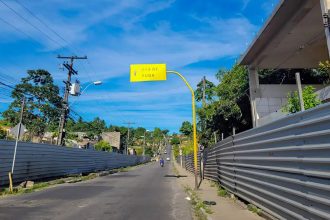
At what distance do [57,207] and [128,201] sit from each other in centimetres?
253

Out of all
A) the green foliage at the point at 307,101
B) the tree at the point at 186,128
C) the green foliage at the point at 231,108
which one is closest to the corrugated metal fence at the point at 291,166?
the green foliage at the point at 307,101

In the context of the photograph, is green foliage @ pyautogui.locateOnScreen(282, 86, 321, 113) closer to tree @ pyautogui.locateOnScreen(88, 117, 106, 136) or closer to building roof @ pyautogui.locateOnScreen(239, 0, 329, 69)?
building roof @ pyautogui.locateOnScreen(239, 0, 329, 69)

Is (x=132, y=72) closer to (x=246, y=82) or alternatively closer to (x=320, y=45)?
(x=320, y=45)

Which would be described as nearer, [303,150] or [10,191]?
[303,150]

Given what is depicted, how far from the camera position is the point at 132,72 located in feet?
56.1

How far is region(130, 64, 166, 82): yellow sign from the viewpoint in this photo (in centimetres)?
1711

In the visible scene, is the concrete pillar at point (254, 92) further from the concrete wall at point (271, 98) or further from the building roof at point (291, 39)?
the building roof at point (291, 39)

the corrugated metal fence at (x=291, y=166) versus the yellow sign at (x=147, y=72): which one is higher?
the yellow sign at (x=147, y=72)

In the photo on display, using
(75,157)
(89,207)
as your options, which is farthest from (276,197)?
(75,157)

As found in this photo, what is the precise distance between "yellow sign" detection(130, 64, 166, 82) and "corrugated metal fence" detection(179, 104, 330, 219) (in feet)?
25.3

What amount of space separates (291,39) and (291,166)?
10164mm

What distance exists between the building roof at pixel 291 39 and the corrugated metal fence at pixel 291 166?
5409 mm

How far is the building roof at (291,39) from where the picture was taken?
12562 mm

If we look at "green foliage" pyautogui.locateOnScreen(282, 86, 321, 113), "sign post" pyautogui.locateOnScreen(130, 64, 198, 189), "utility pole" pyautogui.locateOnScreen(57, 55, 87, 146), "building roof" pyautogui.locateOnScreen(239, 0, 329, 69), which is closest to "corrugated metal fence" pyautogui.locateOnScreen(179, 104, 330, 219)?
"green foliage" pyautogui.locateOnScreen(282, 86, 321, 113)
